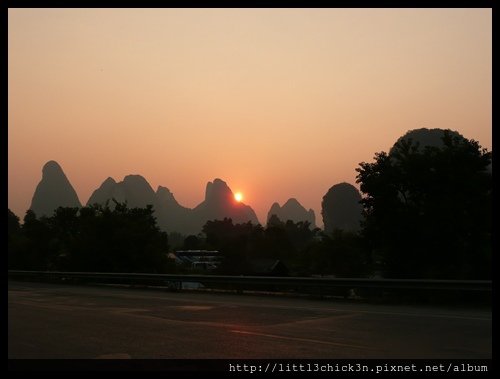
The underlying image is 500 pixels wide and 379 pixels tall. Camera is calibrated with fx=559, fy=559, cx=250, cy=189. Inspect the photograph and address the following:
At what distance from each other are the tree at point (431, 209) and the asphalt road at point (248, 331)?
4728 mm

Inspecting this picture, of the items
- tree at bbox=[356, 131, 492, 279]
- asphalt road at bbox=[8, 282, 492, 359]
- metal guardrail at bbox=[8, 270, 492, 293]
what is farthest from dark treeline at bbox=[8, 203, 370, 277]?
asphalt road at bbox=[8, 282, 492, 359]

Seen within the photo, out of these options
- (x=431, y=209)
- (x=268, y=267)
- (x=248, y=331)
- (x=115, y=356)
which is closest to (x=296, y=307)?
(x=248, y=331)

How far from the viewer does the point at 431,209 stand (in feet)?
64.2

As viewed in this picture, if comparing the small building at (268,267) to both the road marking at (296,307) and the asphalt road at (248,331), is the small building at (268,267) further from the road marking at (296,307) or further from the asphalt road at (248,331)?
the asphalt road at (248,331)

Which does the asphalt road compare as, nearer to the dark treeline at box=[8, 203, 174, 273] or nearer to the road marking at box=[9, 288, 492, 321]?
the road marking at box=[9, 288, 492, 321]

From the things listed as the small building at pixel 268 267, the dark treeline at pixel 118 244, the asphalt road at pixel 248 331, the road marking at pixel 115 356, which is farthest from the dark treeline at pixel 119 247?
the road marking at pixel 115 356

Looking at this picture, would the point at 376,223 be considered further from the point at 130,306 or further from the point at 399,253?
the point at 130,306

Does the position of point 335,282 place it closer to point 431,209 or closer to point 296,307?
point 296,307

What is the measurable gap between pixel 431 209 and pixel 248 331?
10.9m

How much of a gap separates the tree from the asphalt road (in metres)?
4.73

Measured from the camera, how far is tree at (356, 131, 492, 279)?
757 inches

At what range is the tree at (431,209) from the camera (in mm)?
19219

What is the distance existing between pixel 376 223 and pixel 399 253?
1375mm
